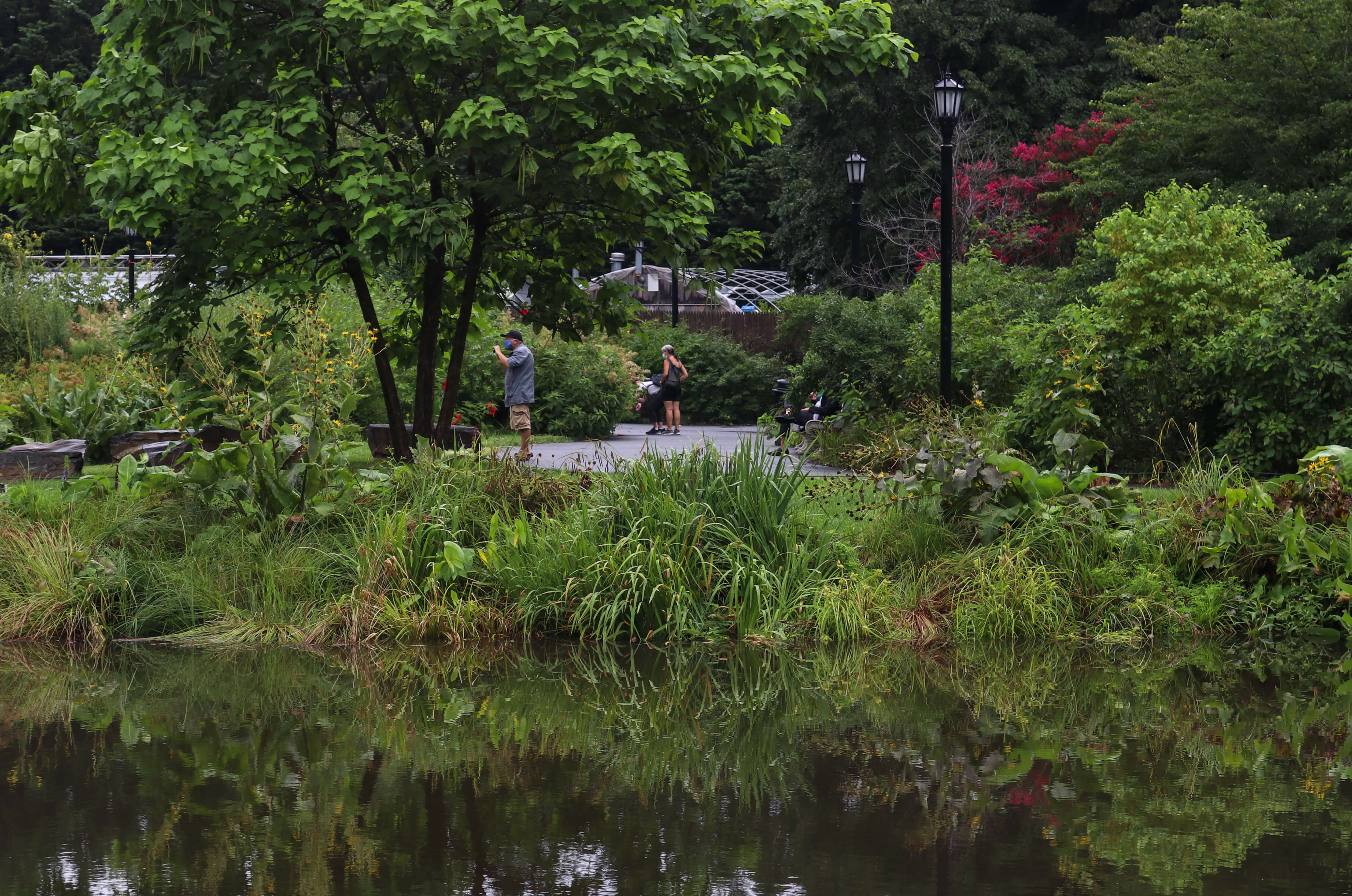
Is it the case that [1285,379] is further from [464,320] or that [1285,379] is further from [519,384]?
[519,384]

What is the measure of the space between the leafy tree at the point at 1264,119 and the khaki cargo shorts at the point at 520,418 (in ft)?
37.0

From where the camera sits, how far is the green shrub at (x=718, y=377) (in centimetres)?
3102

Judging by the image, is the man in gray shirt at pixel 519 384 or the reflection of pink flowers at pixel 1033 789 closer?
the reflection of pink flowers at pixel 1033 789

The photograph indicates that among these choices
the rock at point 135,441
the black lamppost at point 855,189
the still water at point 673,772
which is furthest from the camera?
the black lamppost at point 855,189

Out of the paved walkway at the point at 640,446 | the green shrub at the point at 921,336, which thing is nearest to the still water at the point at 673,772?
the paved walkway at the point at 640,446

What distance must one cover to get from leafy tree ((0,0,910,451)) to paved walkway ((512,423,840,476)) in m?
1.68

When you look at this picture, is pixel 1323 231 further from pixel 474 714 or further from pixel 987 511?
pixel 474 714

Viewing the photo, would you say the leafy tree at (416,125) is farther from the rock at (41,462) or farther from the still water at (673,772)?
the still water at (673,772)

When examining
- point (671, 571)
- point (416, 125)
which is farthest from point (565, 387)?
point (671, 571)

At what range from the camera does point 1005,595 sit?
9.17 metres

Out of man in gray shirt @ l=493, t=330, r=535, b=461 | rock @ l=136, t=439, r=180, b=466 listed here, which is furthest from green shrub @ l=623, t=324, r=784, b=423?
rock @ l=136, t=439, r=180, b=466

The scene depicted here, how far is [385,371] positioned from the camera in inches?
475

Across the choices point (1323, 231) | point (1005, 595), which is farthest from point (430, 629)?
point (1323, 231)

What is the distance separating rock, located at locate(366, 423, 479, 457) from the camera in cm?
1316
